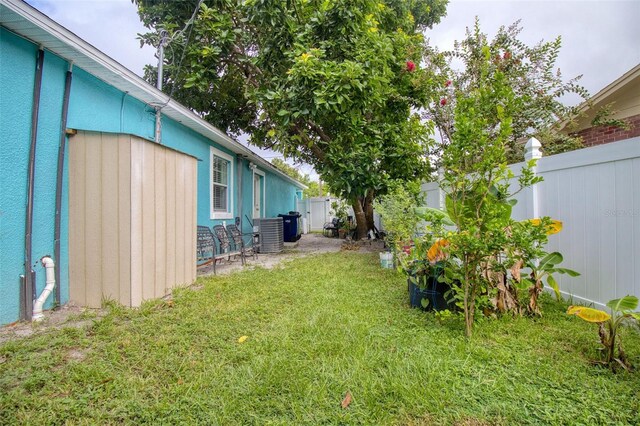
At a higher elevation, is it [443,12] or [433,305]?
[443,12]

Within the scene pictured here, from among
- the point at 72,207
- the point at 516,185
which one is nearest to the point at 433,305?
the point at 516,185

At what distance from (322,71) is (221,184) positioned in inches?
145

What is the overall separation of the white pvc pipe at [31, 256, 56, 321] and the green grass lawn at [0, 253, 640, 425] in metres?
0.50

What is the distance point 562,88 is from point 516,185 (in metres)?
3.31

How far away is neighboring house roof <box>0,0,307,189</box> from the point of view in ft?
8.38

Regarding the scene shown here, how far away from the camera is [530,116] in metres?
5.67

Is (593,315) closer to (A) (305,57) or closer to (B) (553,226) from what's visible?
(B) (553,226)

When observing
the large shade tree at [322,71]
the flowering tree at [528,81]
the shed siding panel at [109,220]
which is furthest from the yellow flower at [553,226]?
the shed siding panel at [109,220]

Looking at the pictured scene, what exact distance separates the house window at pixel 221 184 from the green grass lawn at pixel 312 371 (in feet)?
13.4

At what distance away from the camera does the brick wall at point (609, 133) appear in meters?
6.69

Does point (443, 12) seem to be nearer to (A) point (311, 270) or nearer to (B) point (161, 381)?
(A) point (311, 270)

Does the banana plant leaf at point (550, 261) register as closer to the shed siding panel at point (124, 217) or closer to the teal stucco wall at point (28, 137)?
the shed siding panel at point (124, 217)

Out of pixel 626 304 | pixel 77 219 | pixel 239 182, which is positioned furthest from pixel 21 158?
pixel 239 182

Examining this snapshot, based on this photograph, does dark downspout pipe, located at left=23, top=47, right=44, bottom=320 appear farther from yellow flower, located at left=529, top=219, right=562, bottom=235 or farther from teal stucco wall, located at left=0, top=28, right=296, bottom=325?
yellow flower, located at left=529, top=219, right=562, bottom=235
